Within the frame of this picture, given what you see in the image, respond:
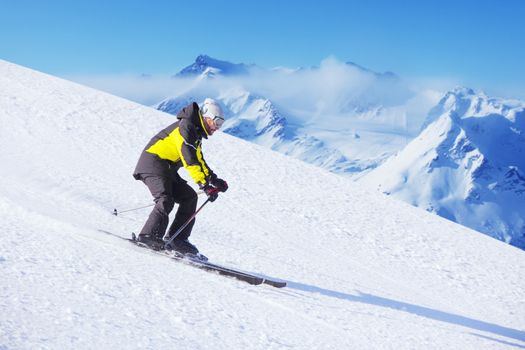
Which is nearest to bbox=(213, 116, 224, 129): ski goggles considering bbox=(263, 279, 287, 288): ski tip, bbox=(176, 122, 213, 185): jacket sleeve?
bbox=(176, 122, 213, 185): jacket sleeve

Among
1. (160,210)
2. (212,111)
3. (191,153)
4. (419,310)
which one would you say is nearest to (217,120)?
(212,111)

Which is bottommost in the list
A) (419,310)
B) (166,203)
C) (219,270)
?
(219,270)

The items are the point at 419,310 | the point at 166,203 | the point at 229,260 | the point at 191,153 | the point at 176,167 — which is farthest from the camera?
the point at 229,260

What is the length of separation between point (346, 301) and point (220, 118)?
2.56 m

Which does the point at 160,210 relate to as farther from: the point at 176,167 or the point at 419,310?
the point at 419,310

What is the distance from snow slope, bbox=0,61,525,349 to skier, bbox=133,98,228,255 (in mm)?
454

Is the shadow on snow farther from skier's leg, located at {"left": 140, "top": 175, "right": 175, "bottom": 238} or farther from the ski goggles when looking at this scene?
the ski goggles

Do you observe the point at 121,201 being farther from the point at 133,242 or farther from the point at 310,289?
the point at 310,289

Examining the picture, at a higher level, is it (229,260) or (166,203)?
(166,203)

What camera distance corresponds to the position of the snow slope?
12.2ft

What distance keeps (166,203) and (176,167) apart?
0.57m

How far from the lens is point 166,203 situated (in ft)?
19.3

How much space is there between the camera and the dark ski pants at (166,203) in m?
5.89

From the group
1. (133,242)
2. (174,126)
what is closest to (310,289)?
(133,242)
